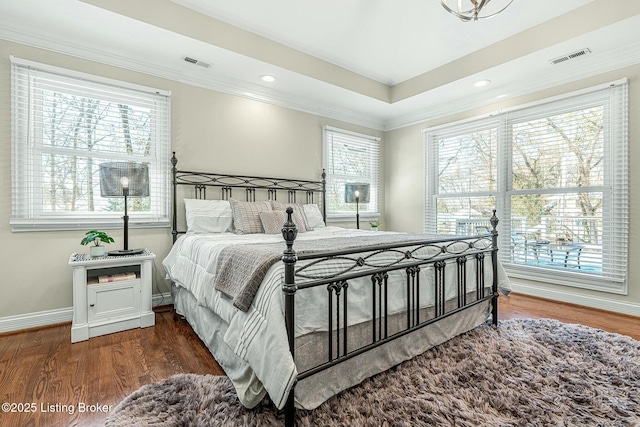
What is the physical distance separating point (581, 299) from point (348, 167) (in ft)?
10.5

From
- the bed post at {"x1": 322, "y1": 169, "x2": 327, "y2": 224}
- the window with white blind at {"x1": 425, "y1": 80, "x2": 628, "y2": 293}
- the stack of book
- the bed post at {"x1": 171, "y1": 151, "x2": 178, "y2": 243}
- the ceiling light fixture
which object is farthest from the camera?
the bed post at {"x1": 322, "y1": 169, "x2": 327, "y2": 224}

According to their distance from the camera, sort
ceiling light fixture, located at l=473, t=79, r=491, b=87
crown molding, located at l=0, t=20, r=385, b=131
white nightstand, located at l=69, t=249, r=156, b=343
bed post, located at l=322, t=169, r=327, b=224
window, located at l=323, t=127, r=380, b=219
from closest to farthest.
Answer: white nightstand, located at l=69, t=249, r=156, b=343 → crown molding, located at l=0, t=20, r=385, b=131 → ceiling light fixture, located at l=473, t=79, r=491, b=87 → bed post, located at l=322, t=169, r=327, b=224 → window, located at l=323, t=127, r=380, b=219

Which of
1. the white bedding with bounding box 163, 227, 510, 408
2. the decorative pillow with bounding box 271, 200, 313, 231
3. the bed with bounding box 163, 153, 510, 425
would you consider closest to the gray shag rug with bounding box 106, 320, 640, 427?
the bed with bounding box 163, 153, 510, 425

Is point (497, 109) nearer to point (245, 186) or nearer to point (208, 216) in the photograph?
point (245, 186)

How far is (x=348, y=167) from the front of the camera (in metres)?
4.64

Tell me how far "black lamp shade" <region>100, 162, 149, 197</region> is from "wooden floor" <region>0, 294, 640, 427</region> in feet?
3.79

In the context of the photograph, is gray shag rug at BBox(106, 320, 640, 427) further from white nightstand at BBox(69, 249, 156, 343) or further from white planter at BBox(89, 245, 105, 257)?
white planter at BBox(89, 245, 105, 257)

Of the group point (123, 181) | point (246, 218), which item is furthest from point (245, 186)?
point (123, 181)

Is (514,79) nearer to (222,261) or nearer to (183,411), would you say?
(222,261)

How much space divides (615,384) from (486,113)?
3.19 m

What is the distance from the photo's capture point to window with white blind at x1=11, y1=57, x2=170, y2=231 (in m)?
2.43

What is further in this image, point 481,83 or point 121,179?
point 481,83

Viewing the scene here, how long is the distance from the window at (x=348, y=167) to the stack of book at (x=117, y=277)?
2.60 metres

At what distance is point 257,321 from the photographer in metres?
1.37
